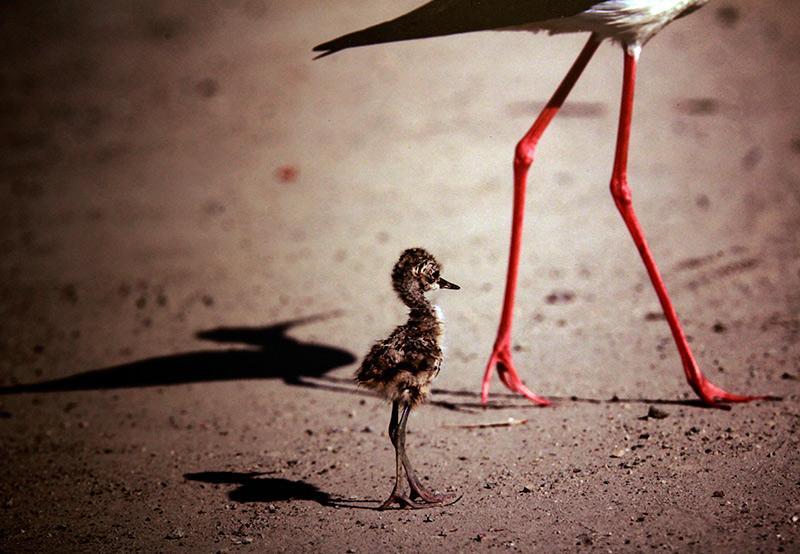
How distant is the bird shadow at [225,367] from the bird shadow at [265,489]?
1084mm

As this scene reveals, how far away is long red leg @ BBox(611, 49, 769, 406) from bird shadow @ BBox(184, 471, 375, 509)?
160cm

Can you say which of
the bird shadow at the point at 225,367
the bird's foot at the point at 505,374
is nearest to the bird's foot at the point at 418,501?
the bird's foot at the point at 505,374

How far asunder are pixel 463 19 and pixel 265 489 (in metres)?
2.13

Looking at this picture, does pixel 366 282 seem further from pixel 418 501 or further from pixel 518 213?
pixel 418 501

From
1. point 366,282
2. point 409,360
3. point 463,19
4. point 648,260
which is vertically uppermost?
point 463,19

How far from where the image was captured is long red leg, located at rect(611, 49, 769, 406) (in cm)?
379

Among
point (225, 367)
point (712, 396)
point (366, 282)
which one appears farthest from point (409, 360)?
point (366, 282)

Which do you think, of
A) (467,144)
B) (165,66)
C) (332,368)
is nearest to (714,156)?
(467,144)

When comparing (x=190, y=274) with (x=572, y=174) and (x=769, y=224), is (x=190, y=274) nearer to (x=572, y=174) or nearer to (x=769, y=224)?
(x=572, y=174)

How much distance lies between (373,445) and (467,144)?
4387 millimetres

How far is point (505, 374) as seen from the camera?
4191 millimetres

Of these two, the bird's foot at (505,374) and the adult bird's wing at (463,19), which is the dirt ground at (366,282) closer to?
the bird's foot at (505,374)

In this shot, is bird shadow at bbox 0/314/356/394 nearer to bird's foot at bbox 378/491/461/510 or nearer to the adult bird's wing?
bird's foot at bbox 378/491/461/510

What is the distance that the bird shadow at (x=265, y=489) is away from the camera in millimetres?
3242
